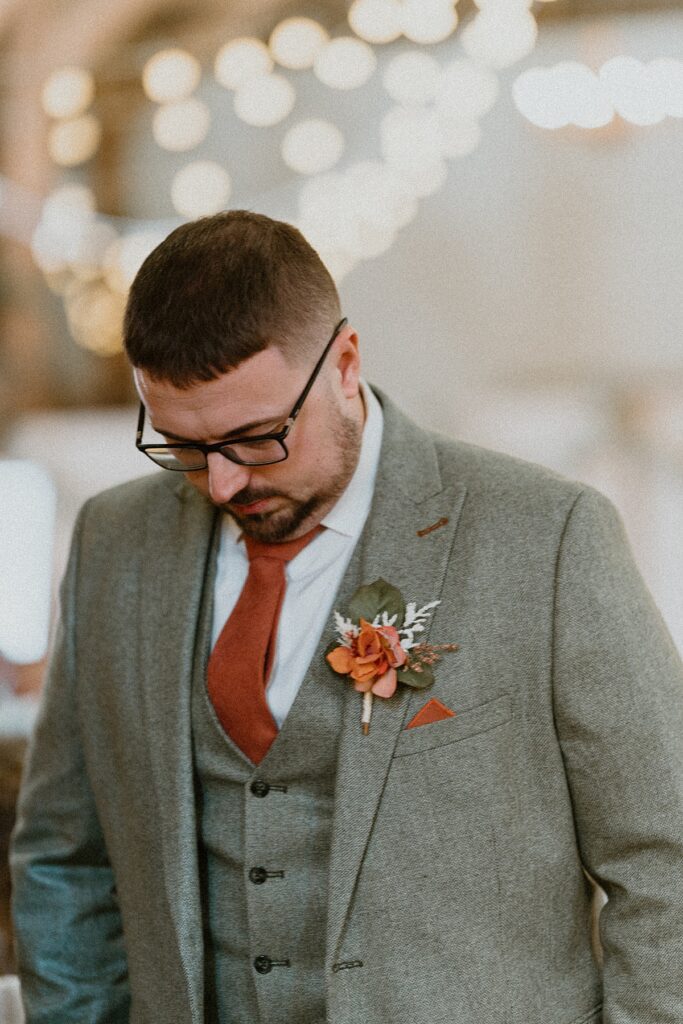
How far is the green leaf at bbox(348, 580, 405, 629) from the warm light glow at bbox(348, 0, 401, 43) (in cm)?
382

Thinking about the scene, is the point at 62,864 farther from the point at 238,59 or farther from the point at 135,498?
the point at 238,59

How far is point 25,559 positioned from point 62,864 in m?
2.79

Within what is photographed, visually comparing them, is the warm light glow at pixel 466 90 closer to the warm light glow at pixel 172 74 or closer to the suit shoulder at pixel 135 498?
the warm light glow at pixel 172 74

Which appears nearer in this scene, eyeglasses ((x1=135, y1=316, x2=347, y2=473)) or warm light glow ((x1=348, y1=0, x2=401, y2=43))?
eyeglasses ((x1=135, y1=316, x2=347, y2=473))

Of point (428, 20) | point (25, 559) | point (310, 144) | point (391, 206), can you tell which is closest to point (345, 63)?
point (310, 144)

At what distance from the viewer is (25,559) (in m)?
4.54

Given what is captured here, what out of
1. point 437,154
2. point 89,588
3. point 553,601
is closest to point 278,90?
point 437,154

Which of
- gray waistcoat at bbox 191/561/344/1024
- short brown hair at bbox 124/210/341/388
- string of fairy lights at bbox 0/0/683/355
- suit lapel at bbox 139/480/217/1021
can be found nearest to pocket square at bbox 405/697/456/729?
gray waistcoat at bbox 191/561/344/1024

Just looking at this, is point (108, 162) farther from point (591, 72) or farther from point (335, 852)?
point (335, 852)

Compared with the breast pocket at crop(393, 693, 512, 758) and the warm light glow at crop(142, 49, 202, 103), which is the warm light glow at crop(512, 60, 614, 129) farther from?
the breast pocket at crop(393, 693, 512, 758)

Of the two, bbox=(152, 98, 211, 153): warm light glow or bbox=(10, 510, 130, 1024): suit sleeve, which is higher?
bbox=(152, 98, 211, 153): warm light glow

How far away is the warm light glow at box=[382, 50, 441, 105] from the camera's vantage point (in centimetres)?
482

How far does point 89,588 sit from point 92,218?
356 centimetres

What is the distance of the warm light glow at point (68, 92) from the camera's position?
4965 mm
